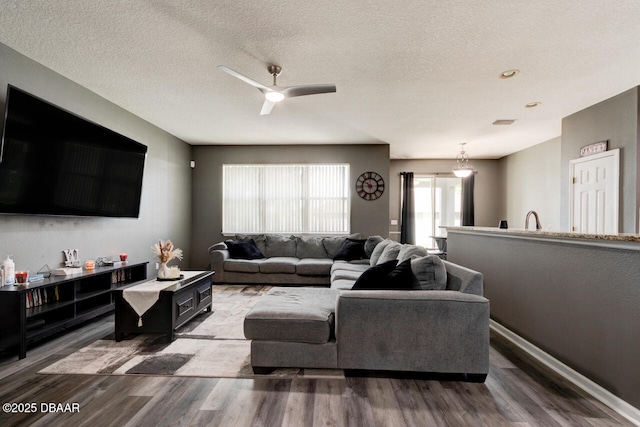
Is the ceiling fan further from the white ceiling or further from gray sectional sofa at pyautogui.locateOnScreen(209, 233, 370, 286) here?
gray sectional sofa at pyautogui.locateOnScreen(209, 233, 370, 286)

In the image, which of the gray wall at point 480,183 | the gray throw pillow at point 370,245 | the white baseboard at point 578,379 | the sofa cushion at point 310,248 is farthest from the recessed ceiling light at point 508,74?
the gray wall at point 480,183

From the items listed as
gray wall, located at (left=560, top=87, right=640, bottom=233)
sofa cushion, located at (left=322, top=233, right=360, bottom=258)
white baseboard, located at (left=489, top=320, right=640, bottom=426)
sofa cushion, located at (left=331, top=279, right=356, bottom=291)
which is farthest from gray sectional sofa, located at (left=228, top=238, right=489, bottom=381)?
sofa cushion, located at (left=322, top=233, right=360, bottom=258)

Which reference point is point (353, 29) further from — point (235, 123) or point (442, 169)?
point (442, 169)

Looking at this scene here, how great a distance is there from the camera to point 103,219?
379 centimetres

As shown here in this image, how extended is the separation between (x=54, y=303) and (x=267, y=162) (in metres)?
4.20

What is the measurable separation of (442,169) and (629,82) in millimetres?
4397

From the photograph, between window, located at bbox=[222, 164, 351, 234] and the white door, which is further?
window, located at bbox=[222, 164, 351, 234]

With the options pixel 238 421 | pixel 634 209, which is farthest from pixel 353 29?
pixel 634 209

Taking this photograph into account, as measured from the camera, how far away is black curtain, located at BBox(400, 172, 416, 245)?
24.5ft

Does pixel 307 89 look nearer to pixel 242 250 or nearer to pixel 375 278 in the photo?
pixel 375 278

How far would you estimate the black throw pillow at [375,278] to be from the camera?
231 cm

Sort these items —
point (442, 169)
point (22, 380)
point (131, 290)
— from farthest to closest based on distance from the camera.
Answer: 1. point (442, 169)
2. point (131, 290)
3. point (22, 380)

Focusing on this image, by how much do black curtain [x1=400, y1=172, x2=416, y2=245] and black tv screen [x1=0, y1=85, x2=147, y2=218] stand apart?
5938 millimetres

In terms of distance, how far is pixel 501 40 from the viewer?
96.0 inches
